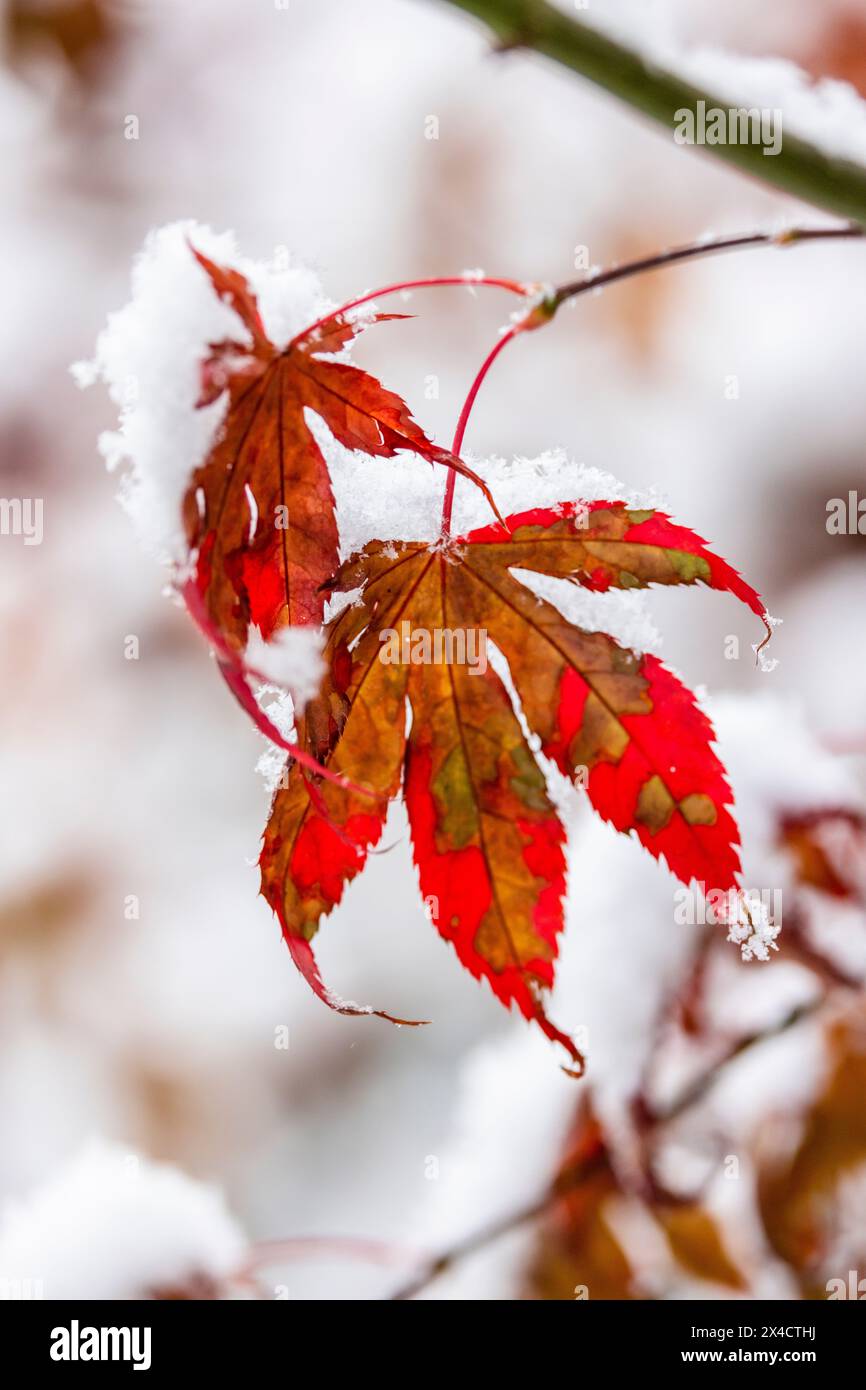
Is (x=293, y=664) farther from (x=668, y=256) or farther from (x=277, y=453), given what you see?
(x=668, y=256)

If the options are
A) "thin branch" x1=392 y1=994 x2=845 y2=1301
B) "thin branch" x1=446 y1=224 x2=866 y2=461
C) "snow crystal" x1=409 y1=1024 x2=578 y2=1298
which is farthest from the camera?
"snow crystal" x1=409 y1=1024 x2=578 y2=1298

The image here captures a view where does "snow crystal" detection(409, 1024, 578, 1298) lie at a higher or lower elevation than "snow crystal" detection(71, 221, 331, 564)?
lower

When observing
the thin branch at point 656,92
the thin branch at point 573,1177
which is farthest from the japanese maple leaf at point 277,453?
the thin branch at point 573,1177

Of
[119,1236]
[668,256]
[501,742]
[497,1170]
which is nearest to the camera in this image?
[668,256]

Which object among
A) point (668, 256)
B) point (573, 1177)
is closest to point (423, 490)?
point (668, 256)

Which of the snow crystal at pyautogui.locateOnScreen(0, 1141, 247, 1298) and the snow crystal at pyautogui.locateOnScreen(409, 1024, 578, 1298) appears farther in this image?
the snow crystal at pyautogui.locateOnScreen(409, 1024, 578, 1298)

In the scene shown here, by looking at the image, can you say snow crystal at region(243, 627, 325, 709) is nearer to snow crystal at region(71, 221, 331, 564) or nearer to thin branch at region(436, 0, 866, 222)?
snow crystal at region(71, 221, 331, 564)

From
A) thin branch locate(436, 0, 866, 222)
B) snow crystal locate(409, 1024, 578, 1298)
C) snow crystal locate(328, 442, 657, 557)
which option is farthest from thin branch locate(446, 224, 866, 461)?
snow crystal locate(409, 1024, 578, 1298)
